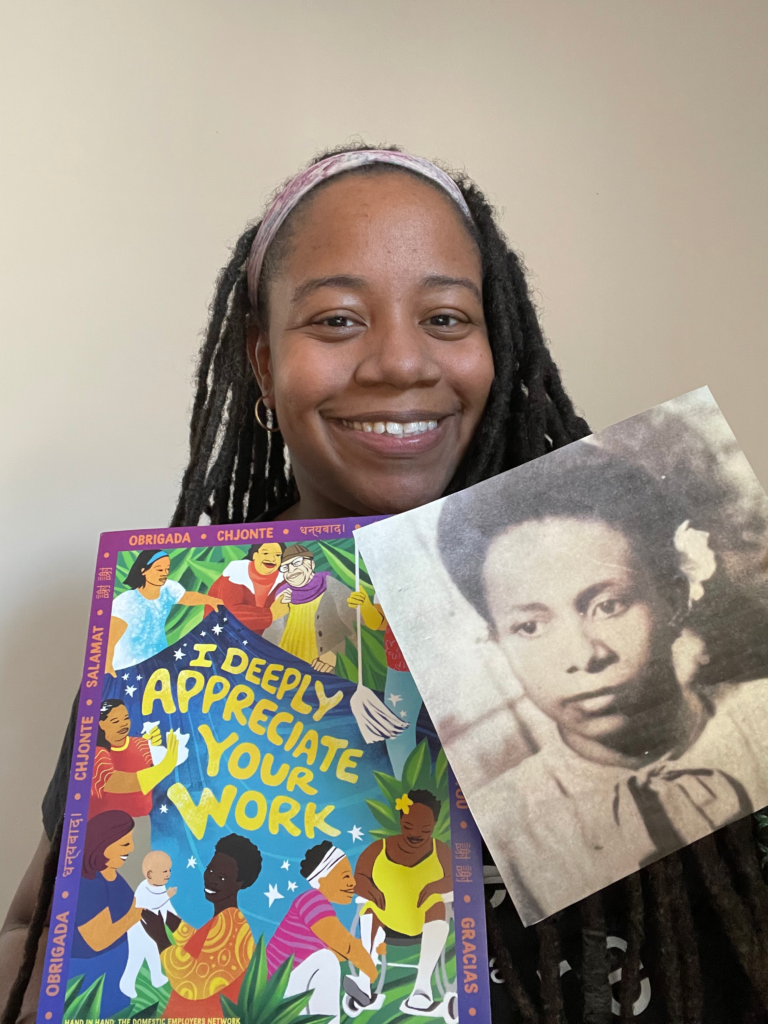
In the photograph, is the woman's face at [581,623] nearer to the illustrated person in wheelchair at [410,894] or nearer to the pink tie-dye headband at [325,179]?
the illustrated person in wheelchair at [410,894]

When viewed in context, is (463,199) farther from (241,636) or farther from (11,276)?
(11,276)

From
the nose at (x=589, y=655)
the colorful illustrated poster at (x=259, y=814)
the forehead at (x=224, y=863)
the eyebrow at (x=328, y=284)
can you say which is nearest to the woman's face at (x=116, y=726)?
the colorful illustrated poster at (x=259, y=814)

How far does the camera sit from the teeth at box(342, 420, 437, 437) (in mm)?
804

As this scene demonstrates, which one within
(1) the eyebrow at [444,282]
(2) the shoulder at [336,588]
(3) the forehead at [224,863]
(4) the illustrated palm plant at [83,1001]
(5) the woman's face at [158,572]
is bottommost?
(4) the illustrated palm plant at [83,1001]

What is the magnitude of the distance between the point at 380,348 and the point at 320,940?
0.48 metres

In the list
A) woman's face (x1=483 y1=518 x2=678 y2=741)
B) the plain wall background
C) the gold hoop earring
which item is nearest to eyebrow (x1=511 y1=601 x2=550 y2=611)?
woman's face (x1=483 y1=518 x2=678 y2=741)

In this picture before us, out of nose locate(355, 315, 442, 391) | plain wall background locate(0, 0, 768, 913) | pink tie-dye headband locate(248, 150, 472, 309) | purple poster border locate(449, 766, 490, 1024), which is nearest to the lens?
purple poster border locate(449, 766, 490, 1024)

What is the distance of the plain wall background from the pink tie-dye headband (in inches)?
13.6

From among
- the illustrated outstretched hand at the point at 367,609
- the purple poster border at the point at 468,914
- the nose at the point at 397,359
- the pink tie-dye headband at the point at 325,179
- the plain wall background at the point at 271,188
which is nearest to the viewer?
the purple poster border at the point at 468,914

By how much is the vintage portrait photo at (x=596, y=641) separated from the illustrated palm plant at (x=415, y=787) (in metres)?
0.04

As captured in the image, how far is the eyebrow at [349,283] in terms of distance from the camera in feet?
2.61

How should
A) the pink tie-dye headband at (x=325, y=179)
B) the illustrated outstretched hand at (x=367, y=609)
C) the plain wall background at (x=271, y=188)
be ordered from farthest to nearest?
the plain wall background at (x=271, y=188) → the pink tie-dye headband at (x=325, y=179) → the illustrated outstretched hand at (x=367, y=609)

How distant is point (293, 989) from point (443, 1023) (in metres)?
0.09

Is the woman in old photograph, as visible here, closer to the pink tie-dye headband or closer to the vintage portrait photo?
the vintage portrait photo
